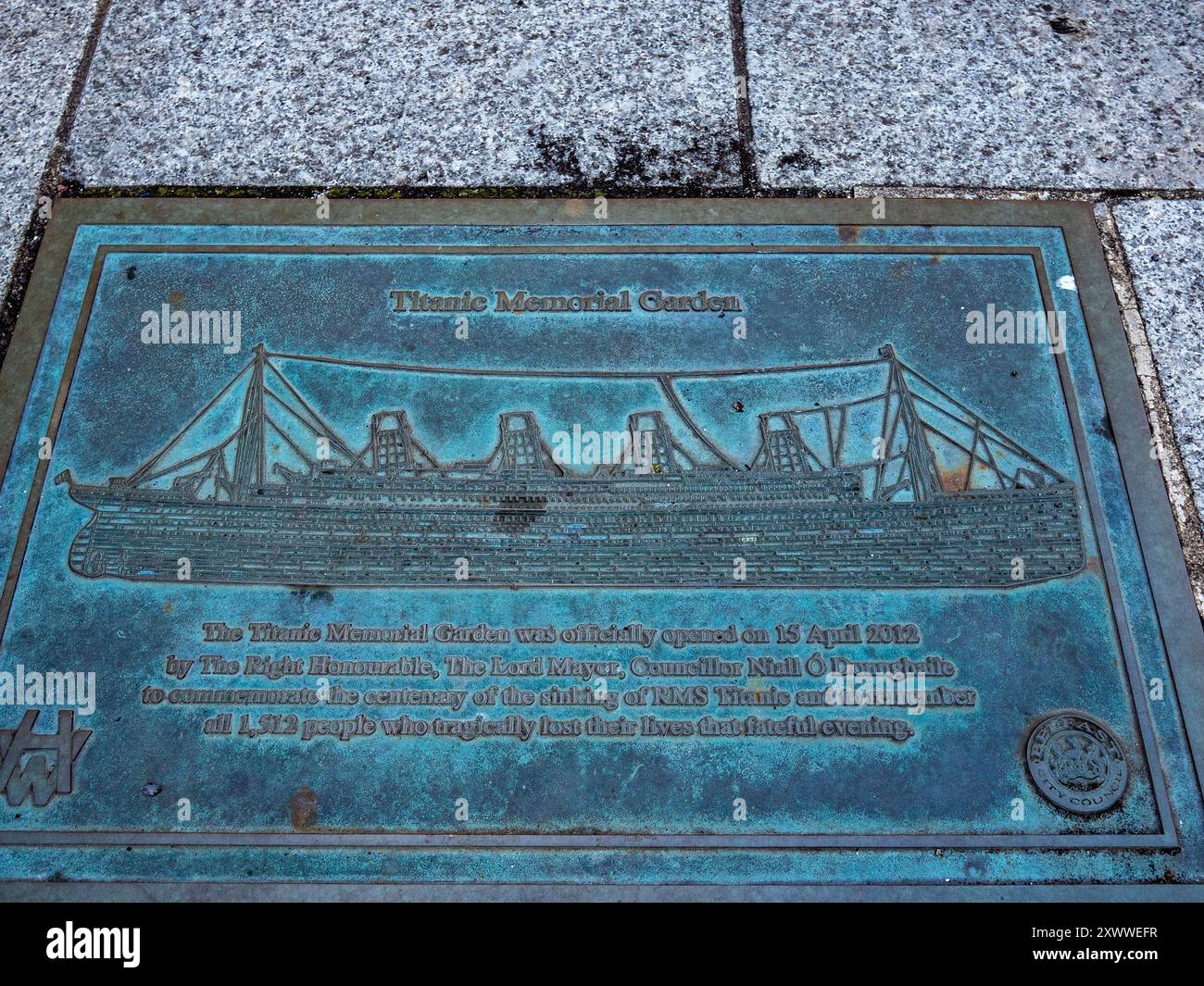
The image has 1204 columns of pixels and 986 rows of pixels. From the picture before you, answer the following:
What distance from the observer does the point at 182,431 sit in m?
3.18

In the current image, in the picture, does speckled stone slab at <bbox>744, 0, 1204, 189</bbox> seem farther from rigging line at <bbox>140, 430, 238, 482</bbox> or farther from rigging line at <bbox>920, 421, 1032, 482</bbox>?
rigging line at <bbox>140, 430, 238, 482</bbox>

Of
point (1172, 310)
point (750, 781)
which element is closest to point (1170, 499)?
point (1172, 310)

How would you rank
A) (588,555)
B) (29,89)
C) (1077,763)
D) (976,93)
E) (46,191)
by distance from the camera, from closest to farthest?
(1077,763), (588,555), (46,191), (976,93), (29,89)

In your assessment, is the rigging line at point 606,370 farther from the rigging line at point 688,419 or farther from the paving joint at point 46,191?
the paving joint at point 46,191

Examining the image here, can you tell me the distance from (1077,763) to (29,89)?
15.2ft

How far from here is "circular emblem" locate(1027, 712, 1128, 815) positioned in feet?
8.78

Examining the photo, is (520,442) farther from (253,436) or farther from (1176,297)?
(1176,297)

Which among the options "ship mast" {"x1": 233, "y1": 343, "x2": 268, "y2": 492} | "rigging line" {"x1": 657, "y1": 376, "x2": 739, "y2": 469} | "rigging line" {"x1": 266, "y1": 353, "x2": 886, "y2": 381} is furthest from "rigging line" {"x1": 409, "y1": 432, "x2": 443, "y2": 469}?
"rigging line" {"x1": 657, "y1": 376, "x2": 739, "y2": 469}

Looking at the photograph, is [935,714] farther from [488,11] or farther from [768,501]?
[488,11]

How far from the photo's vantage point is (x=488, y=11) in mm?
4016

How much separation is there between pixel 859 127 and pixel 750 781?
2.57 meters

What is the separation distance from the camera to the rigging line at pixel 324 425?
310cm

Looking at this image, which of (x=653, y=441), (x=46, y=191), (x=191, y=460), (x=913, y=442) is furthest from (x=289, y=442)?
(x=913, y=442)
